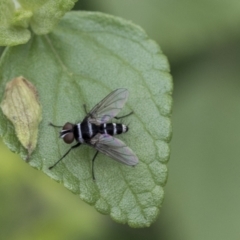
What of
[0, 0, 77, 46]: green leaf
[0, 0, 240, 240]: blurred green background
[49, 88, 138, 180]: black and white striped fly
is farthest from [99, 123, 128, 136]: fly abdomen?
[0, 0, 240, 240]: blurred green background

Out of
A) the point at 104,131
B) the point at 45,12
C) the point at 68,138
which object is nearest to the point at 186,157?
the point at 104,131

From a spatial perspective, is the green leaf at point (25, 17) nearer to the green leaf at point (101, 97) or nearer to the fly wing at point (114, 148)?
the green leaf at point (101, 97)

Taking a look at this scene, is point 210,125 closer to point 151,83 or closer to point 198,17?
point 198,17

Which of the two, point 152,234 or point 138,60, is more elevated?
point 138,60

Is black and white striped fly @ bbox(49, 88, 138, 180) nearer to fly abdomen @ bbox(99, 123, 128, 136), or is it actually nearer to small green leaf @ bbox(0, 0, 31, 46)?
fly abdomen @ bbox(99, 123, 128, 136)

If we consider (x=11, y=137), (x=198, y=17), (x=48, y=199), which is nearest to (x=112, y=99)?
(x=11, y=137)

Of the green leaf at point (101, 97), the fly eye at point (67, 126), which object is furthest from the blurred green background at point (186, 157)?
the fly eye at point (67, 126)
